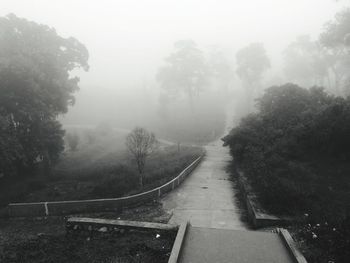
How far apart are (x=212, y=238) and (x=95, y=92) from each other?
226 ft

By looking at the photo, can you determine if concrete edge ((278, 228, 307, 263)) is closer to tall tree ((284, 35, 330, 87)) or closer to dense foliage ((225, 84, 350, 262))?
dense foliage ((225, 84, 350, 262))

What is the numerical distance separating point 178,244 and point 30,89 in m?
14.3

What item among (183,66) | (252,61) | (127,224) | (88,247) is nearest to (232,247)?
(127,224)

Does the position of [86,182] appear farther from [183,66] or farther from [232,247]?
[183,66]

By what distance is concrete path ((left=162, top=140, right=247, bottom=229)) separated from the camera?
12258 mm

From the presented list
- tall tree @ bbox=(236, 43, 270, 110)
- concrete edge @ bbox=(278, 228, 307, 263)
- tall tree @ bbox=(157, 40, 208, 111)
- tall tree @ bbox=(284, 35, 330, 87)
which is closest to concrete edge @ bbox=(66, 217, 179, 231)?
concrete edge @ bbox=(278, 228, 307, 263)

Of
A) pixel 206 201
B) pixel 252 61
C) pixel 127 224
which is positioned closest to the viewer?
pixel 127 224

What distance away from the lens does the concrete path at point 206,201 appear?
12.3 m

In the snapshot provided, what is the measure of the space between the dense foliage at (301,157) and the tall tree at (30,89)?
12918 millimetres

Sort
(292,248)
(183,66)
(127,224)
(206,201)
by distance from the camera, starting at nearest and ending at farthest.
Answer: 1. (292,248)
2. (127,224)
3. (206,201)
4. (183,66)

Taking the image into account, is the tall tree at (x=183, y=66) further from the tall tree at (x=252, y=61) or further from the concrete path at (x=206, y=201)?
the concrete path at (x=206, y=201)

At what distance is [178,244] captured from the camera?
26.2 ft

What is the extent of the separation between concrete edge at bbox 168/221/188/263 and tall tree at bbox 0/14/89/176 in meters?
11.7

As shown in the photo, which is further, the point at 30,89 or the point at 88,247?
the point at 30,89
